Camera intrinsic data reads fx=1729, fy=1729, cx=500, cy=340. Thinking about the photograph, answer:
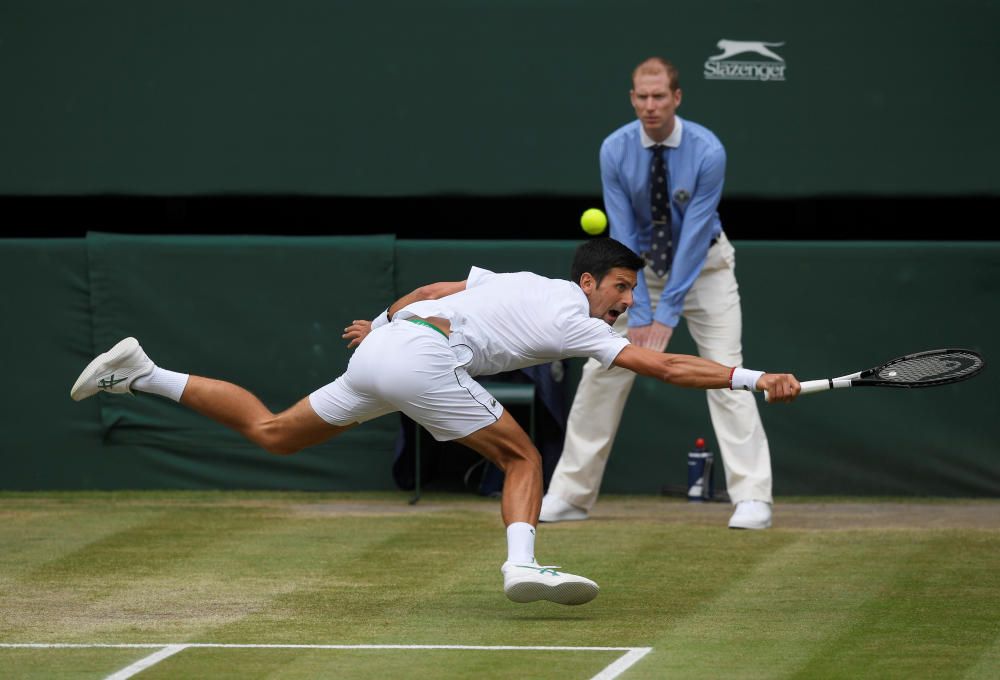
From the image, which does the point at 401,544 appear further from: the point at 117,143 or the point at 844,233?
the point at 844,233

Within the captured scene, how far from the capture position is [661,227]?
8.38 m

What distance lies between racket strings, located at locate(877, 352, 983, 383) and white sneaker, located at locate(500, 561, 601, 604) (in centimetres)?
129

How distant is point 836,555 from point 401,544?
1889 millimetres

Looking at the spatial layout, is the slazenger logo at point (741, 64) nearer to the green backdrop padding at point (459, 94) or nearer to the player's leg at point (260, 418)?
the green backdrop padding at point (459, 94)

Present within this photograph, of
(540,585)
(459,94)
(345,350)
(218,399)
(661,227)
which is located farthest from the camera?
(459,94)

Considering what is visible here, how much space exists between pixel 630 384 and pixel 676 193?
3.14ft

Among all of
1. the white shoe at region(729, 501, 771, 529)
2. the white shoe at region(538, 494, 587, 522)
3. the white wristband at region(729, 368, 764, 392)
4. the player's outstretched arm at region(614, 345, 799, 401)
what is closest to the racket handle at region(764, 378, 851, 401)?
the white wristband at region(729, 368, 764, 392)

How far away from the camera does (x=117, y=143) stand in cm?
967

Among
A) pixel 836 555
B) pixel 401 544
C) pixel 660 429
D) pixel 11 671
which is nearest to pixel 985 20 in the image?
pixel 660 429

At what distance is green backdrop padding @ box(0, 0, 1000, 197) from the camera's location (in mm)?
9453

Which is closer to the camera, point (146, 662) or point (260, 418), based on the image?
point (146, 662)

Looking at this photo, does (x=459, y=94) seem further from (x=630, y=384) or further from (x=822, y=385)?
(x=822, y=385)

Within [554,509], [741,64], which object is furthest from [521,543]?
[741,64]

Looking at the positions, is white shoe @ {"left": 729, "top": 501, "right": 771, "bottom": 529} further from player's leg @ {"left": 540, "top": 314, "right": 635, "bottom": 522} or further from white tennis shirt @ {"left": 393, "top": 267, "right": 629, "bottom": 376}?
white tennis shirt @ {"left": 393, "top": 267, "right": 629, "bottom": 376}
